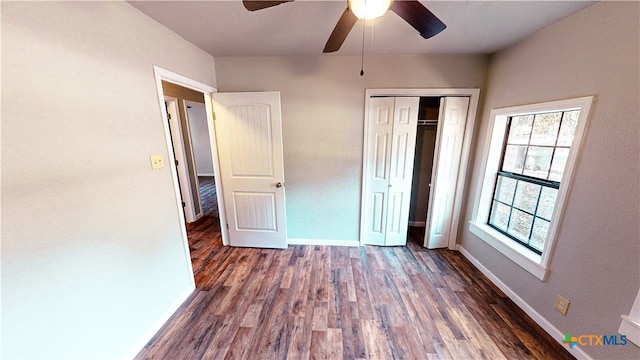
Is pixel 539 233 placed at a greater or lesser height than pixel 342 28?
lesser

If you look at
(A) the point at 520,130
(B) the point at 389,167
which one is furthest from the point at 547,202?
(B) the point at 389,167

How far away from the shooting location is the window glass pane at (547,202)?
1.59 m

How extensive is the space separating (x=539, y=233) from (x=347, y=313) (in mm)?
1768

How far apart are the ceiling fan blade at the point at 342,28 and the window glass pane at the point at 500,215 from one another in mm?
2226

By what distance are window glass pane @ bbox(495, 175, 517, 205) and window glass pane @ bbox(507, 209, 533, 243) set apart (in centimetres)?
14

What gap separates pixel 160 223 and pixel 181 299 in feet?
2.50

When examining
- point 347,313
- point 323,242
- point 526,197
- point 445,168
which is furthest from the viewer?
point 323,242

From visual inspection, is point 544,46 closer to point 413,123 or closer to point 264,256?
point 413,123

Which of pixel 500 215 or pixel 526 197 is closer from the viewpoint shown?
pixel 526 197

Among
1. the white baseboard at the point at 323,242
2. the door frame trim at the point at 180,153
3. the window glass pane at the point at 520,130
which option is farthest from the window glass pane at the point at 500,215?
the door frame trim at the point at 180,153

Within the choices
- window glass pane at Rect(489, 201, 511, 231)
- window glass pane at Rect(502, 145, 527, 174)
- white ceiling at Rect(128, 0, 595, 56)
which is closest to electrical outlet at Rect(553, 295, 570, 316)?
window glass pane at Rect(489, 201, 511, 231)

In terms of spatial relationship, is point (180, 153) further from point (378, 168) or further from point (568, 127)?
point (568, 127)

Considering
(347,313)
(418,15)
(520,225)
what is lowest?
(347,313)

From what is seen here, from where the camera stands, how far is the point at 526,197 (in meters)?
1.81
